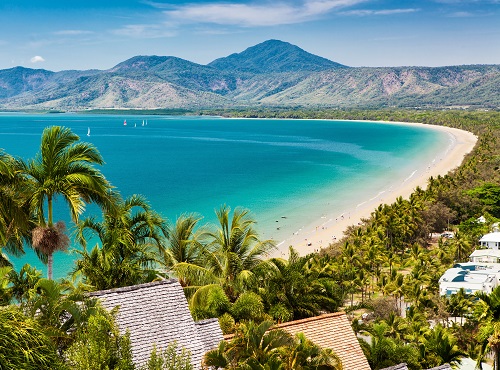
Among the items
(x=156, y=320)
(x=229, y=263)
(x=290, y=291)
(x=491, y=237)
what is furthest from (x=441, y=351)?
(x=491, y=237)

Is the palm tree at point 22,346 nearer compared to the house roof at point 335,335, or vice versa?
the palm tree at point 22,346

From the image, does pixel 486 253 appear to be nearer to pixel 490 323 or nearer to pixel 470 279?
pixel 470 279

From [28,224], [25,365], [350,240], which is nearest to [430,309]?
[350,240]

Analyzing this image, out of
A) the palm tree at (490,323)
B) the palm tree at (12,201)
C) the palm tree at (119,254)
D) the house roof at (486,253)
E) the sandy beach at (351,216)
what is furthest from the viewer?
the sandy beach at (351,216)

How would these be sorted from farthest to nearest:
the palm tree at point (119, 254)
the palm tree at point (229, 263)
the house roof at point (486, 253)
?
the house roof at point (486, 253) < the palm tree at point (229, 263) < the palm tree at point (119, 254)

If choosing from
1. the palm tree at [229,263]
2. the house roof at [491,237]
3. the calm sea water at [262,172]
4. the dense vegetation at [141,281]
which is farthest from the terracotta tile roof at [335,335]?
the house roof at [491,237]

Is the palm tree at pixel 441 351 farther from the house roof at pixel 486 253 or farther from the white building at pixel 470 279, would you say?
the house roof at pixel 486 253

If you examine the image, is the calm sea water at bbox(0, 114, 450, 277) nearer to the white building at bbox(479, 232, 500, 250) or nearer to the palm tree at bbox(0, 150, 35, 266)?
the white building at bbox(479, 232, 500, 250)
